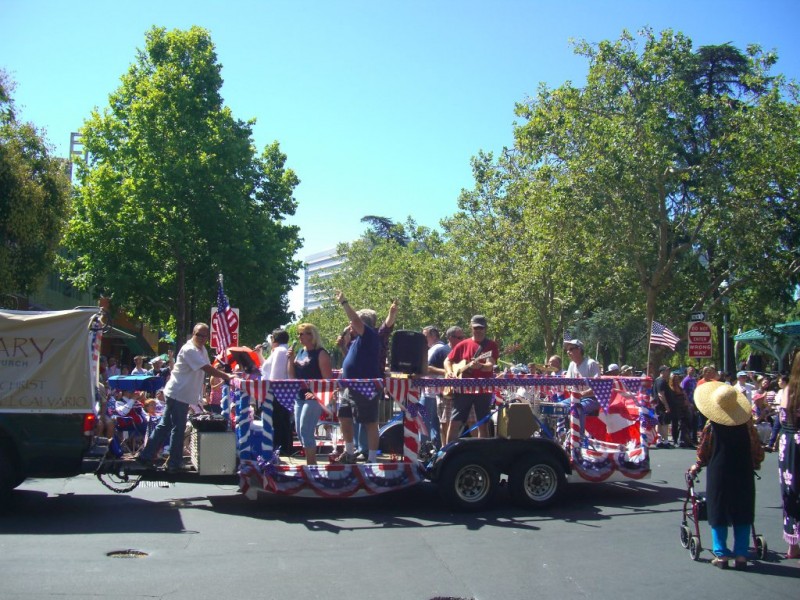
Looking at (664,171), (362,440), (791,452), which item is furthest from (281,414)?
(664,171)

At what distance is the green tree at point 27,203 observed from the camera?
21312 millimetres

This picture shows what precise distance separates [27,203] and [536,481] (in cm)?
1674

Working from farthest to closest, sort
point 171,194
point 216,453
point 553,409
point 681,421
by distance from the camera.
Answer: point 171,194, point 681,421, point 553,409, point 216,453

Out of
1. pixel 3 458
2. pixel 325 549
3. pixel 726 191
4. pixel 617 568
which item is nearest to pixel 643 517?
pixel 617 568

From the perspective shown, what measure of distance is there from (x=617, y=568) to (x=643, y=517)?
247 cm

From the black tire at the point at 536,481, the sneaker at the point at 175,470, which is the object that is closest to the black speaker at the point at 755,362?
the black tire at the point at 536,481

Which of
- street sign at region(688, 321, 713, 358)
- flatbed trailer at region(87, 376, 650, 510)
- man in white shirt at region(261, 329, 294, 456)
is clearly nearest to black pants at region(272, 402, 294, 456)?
man in white shirt at region(261, 329, 294, 456)

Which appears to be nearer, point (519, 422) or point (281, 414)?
point (519, 422)

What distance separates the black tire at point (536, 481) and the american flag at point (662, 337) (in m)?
11.9

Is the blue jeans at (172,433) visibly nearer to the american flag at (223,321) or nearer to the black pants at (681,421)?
the american flag at (223,321)

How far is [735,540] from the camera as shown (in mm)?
7367

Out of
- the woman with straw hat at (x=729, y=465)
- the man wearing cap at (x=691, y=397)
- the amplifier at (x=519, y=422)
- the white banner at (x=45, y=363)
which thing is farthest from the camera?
the man wearing cap at (x=691, y=397)

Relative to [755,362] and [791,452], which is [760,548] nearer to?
[791,452]

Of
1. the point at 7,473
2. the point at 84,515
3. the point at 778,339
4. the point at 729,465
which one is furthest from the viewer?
the point at 778,339
